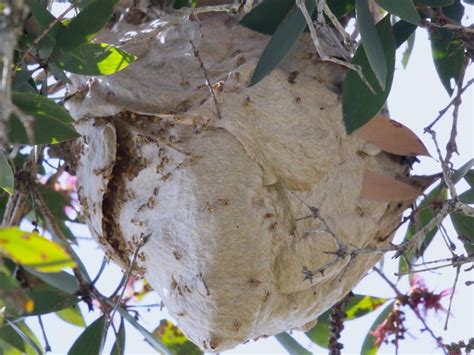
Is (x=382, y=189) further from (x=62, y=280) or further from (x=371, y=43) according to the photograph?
(x=62, y=280)

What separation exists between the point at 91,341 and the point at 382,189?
902mm

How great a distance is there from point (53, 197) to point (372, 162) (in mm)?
1122

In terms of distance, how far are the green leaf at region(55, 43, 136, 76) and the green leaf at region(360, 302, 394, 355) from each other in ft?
3.82

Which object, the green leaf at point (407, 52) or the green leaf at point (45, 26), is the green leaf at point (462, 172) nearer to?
the green leaf at point (45, 26)

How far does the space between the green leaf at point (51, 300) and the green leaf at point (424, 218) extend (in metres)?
0.95

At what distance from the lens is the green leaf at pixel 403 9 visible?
204 centimetres

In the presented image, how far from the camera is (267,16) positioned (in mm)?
2428

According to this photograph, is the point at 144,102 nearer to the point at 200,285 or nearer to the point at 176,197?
the point at 176,197

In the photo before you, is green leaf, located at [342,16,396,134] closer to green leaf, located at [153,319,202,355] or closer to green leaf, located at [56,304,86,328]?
green leaf, located at [153,319,202,355]

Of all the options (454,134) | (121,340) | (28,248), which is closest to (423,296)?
(454,134)

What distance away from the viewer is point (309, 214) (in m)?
2.38

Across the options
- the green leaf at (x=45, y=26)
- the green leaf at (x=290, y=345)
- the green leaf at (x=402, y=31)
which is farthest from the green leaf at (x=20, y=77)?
the green leaf at (x=290, y=345)

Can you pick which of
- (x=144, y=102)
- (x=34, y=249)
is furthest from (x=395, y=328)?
(x=34, y=249)

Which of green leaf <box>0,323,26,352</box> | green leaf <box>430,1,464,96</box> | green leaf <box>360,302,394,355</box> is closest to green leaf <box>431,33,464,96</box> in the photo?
green leaf <box>430,1,464,96</box>
